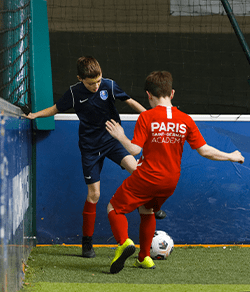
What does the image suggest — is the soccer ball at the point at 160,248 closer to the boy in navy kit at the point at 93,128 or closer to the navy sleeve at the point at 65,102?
the boy in navy kit at the point at 93,128

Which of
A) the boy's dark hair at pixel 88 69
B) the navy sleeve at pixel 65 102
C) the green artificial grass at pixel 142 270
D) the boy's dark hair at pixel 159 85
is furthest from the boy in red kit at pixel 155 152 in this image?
the navy sleeve at pixel 65 102

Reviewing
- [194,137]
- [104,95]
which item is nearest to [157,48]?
[104,95]

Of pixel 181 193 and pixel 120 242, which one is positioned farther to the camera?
pixel 181 193

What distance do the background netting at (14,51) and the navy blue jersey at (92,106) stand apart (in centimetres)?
36

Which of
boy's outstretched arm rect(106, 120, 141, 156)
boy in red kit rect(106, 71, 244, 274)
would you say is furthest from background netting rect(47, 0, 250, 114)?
boy's outstretched arm rect(106, 120, 141, 156)

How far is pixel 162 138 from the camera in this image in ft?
7.80

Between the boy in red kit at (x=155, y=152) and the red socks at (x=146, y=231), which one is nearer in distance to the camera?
the boy in red kit at (x=155, y=152)

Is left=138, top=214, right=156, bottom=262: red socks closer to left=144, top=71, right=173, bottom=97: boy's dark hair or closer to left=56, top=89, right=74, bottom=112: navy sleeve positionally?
left=144, top=71, right=173, bottom=97: boy's dark hair

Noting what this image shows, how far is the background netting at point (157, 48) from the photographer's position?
7.65 meters

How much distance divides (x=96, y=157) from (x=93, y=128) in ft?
0.77

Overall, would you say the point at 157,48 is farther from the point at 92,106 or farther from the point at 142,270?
the point at 142,270

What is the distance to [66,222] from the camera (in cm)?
344

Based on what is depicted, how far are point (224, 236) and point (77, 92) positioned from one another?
182cm

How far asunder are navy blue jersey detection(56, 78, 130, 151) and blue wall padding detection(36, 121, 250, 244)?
384mm
